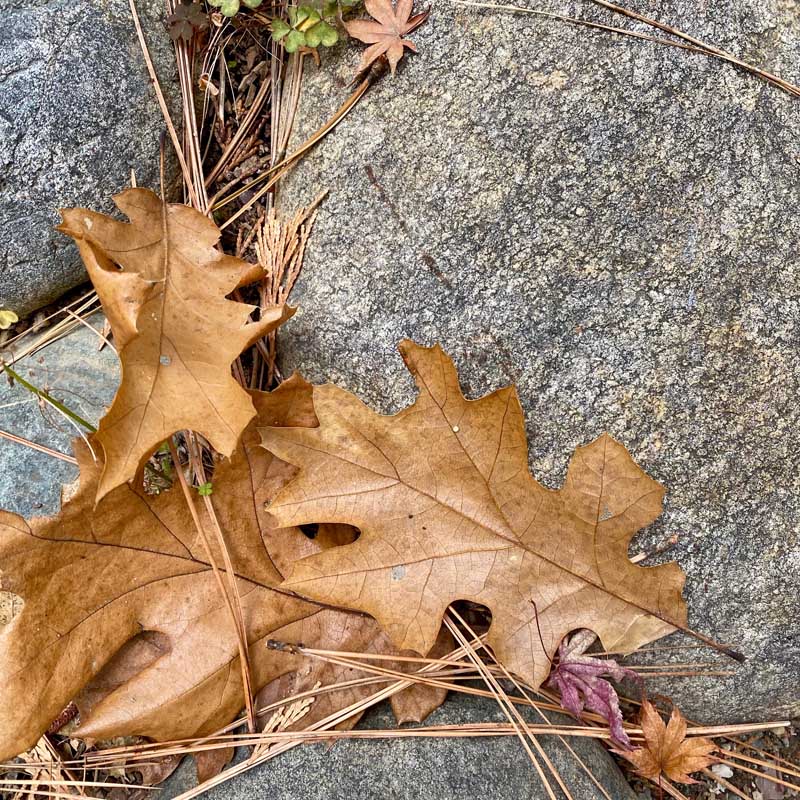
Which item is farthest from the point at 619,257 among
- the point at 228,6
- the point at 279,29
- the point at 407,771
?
the point at 407,771

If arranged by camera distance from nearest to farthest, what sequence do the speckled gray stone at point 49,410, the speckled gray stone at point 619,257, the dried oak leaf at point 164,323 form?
the dried oak leaf at point 164,323 < the speckled gray stone at point 619,257 < the speckled gray stone at point 49,410

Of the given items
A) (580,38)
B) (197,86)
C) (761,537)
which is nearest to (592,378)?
(761,537)

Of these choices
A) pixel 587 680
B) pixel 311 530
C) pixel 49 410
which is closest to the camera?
pixel 587 680

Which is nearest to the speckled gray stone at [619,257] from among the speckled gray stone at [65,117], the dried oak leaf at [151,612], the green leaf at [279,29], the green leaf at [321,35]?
the green leaf at [321,35]

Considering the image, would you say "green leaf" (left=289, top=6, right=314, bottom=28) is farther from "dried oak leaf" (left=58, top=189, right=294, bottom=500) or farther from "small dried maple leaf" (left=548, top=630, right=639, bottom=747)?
"small dried maple leaf" (left=548, top=630, right=639, bottom=747)

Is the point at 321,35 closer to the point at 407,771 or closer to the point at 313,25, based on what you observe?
the point at 313,25

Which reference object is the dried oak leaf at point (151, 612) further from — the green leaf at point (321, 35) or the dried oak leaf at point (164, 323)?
the green leaf at point (321, 35)
